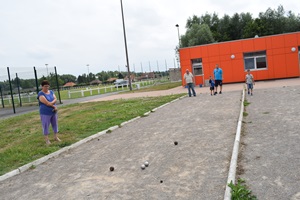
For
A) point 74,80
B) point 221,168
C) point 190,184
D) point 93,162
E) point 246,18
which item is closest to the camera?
point 190,184

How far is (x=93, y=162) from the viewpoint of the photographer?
5969mm

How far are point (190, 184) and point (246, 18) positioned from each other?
61052mm

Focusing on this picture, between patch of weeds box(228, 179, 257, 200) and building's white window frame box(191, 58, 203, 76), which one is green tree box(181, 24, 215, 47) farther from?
patch of weeds box(228, 179, 257, 200)

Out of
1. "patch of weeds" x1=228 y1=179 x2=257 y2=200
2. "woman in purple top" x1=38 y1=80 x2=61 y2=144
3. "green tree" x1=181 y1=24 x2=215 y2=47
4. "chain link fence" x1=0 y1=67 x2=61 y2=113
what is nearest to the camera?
"patch of weeds" x1=228 y1=179 x2=257 y2=200

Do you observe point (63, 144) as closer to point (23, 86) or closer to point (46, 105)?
point (46, 105)

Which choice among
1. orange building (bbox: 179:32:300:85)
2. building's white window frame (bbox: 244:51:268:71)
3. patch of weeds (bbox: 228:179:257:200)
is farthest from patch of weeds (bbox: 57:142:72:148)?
building's white window frame (bbox: 244:51:268:71)

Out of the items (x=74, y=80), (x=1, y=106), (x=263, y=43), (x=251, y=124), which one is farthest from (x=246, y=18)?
(x=74, y=80)

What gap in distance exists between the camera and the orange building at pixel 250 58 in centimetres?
2552

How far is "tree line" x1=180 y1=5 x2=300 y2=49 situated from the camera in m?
51.7

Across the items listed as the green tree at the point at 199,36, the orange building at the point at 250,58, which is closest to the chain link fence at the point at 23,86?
the orange building at the point at 250,58

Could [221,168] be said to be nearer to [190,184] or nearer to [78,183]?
[190,184]

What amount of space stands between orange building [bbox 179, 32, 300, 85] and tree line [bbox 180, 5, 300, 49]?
961 inches

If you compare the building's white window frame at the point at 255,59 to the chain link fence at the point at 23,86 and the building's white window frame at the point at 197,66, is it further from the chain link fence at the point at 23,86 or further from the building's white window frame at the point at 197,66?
the chain link fence at the point at 23,86

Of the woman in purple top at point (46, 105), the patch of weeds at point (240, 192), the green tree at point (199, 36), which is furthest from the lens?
the green tree at point (199, 36)
